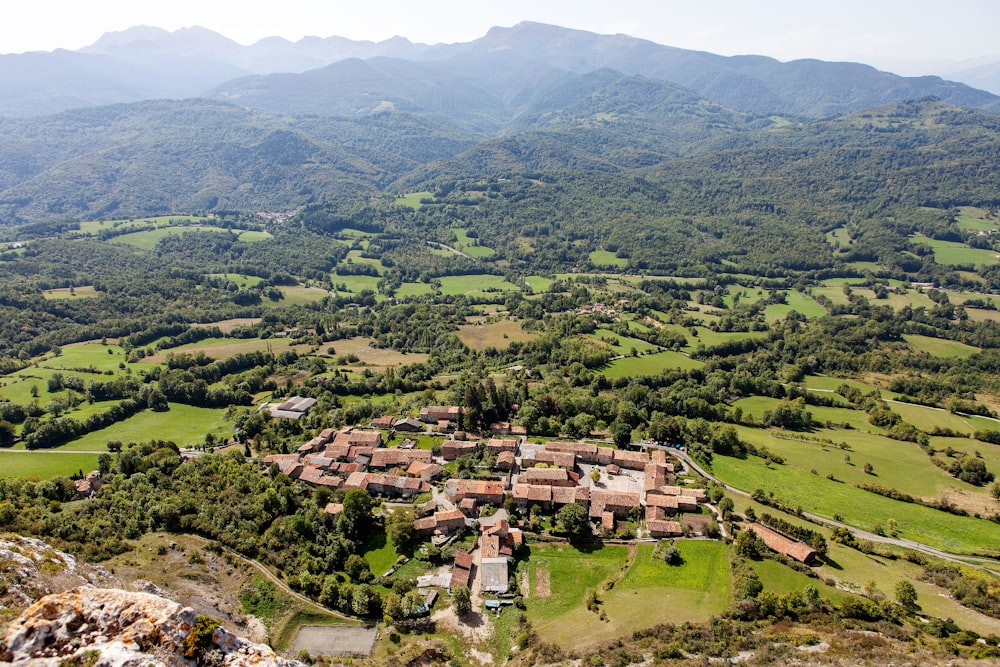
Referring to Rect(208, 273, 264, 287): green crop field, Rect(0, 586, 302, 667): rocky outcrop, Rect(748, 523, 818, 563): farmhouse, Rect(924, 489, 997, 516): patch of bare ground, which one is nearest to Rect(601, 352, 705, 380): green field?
Rect(924, 489, 997, 516): patch of bare ground

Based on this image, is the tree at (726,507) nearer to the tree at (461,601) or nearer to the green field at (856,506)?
the green field at (856,506)

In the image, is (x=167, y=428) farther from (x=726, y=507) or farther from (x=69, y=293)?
(x=69, y=293)

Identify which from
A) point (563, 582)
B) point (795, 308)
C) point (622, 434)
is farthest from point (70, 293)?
point (795, 308)

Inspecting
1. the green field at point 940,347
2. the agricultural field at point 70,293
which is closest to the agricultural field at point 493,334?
the green field at point 940,347

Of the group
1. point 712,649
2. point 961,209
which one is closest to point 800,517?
point 712,649

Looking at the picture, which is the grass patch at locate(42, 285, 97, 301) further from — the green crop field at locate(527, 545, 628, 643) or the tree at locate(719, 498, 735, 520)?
the tree at locate(719, 498, 735, 520)

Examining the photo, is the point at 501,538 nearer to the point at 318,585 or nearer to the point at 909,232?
the point at 318,585
